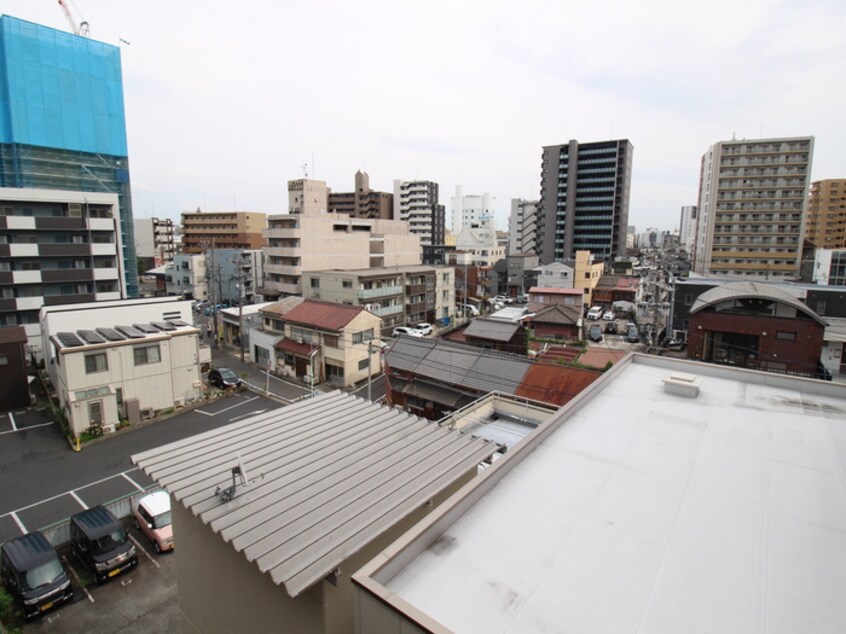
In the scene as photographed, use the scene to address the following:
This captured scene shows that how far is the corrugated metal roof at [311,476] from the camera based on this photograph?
430 cm

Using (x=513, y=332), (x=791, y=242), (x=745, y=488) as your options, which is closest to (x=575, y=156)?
(x=791, y=242)

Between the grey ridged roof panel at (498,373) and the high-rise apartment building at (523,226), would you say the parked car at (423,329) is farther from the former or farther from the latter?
the high-rise apartment building at (523,226)

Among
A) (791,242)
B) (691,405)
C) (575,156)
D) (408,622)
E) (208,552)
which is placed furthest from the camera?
(575,156)

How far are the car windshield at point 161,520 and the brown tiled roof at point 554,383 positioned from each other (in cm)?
1087

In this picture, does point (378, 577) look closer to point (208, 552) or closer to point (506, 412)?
point (208, 552)

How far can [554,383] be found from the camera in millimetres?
15406

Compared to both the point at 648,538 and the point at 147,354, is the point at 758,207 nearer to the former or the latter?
the point at 147,354

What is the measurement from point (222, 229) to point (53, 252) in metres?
Answer: 42.1

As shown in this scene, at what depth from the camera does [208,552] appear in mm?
5562

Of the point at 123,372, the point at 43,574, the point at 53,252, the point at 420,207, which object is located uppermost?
the point at 420,207

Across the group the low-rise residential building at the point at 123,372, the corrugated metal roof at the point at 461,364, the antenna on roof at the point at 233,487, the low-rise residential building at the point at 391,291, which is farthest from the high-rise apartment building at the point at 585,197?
the antenna on roof at the point at 233,487

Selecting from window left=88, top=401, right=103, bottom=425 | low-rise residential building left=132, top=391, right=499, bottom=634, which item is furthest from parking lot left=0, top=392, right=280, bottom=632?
low-rise residential building left=132, top=391, right=499, bottom=634

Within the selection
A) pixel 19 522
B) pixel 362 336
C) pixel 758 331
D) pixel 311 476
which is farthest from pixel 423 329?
pixel 311 476

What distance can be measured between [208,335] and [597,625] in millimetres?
36857
